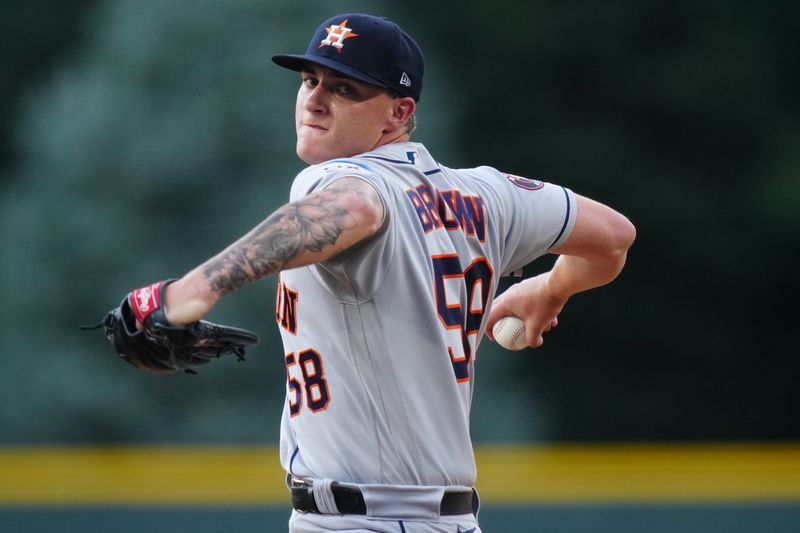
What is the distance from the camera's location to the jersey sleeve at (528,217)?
2594 millimetres

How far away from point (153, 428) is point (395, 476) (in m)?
4.79

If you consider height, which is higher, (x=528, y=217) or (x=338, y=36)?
(x=338, y=36)

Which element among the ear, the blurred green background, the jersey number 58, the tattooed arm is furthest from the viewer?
the blurred green background

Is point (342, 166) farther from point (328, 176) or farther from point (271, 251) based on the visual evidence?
point (271, 251)

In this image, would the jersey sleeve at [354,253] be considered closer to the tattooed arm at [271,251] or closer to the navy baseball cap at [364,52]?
the tattooed arm at [271,251]

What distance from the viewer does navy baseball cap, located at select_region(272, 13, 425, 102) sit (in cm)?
240

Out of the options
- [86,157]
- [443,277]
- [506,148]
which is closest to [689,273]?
[506,148]

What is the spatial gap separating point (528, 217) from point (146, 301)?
1.05 meters

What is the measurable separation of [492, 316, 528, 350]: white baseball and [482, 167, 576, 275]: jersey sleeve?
274 mm

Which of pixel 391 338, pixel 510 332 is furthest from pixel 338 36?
pixel 510 332

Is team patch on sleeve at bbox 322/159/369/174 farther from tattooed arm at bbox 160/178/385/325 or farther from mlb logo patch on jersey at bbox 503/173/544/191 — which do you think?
mlb logo patch on jersey at bbox 503/173/544/191

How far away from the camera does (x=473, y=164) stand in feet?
23.4

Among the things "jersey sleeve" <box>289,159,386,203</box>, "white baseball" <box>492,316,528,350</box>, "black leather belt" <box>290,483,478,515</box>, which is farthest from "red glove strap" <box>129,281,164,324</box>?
"white baseball" <box>492,316,528,350</box>

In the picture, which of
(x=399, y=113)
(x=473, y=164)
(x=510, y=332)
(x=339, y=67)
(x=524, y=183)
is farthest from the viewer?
(x=473, y=164)
